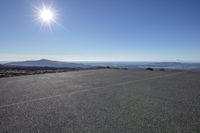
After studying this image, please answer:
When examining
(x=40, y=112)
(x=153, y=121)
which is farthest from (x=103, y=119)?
(x=40, y=112)

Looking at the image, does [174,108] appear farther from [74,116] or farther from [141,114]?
[74,116]

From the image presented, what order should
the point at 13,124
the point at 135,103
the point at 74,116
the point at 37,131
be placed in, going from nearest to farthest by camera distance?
1. the point at 37,131
2. the point at 13,124
3. the point at 74,116
4. the point at 135,103

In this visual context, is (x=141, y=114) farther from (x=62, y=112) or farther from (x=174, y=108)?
(x=62, y=112)

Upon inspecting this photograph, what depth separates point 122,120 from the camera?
151 inches

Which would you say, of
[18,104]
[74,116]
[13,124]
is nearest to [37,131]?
[13,124]

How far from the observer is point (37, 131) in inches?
131

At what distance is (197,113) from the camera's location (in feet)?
14.1

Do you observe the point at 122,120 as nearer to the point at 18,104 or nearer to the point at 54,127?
the point at 54,127

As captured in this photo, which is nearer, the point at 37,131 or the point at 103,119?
the point at 37,131

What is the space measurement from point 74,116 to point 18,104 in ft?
7.28

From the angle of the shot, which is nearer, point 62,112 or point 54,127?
point 54,127

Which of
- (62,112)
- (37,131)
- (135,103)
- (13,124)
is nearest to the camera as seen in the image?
(37,131)

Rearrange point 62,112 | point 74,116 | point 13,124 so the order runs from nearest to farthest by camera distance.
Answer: point 13,124 < point 74,116 < point 62,112

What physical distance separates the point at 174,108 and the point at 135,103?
1.05 metres
